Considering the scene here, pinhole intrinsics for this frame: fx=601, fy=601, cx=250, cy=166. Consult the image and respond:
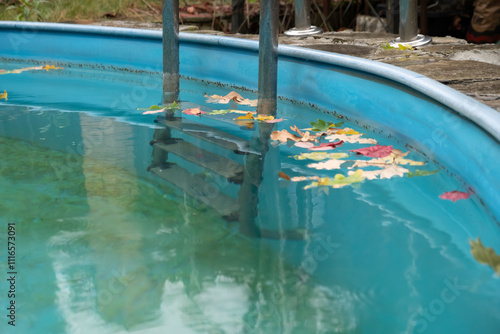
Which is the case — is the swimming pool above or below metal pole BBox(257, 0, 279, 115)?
below

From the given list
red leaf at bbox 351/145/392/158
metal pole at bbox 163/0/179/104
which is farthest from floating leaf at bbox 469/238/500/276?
metal pole at bbox 163/0/179/104

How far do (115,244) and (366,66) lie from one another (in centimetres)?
141

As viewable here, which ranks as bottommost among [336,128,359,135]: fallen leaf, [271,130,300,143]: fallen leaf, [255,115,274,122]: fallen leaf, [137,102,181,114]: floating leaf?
[271,130,300,143]: fallen leaf

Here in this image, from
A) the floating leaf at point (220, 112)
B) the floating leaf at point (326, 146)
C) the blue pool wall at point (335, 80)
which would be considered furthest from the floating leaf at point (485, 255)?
the floating leaf at point (220, 112)

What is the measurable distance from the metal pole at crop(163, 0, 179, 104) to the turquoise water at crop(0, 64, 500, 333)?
83 cm

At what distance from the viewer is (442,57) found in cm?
281

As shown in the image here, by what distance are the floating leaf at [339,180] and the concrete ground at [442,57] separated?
0.44 metres

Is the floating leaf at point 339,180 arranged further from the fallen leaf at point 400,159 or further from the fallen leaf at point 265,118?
the fallen leaf at point 265,118

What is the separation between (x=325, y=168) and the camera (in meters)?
2.00

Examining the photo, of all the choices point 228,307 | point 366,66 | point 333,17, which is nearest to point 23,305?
point 228,307

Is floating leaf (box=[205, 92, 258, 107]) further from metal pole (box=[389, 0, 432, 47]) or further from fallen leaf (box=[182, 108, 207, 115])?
metal pole (box=[389, 0, 432, 47])

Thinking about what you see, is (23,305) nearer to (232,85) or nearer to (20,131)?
(20,131)

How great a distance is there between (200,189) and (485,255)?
33.0 inches

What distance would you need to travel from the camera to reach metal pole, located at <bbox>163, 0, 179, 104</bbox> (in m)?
2.96
